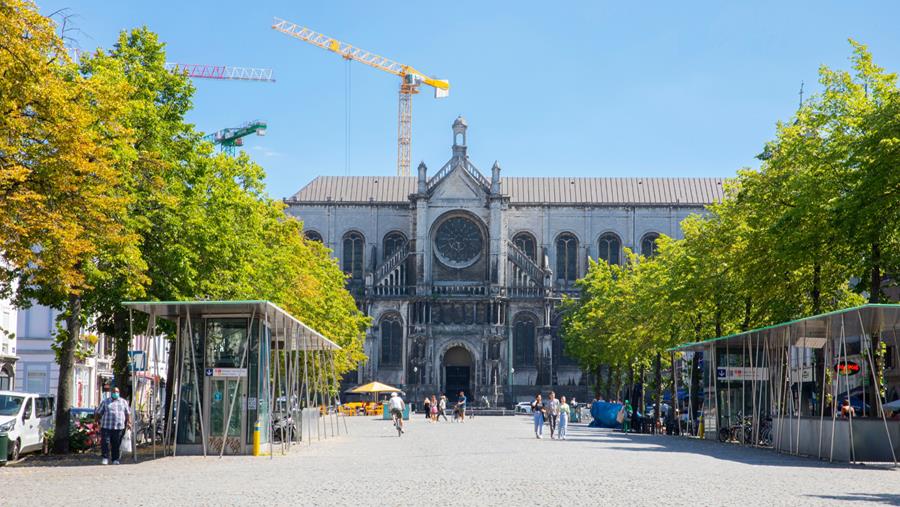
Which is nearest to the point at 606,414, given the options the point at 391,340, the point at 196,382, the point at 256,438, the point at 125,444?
the point at 256,438

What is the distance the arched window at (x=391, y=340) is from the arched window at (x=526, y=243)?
47.4ft

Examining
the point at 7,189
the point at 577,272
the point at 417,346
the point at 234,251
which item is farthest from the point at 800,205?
the point at 577,272

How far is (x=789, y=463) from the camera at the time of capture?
94.5ft

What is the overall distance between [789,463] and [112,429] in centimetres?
1553

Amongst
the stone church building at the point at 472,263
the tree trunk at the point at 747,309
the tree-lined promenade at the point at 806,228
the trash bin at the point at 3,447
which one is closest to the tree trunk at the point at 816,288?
the tree-lined promenade at the point at 806,228

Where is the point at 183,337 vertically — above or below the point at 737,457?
above

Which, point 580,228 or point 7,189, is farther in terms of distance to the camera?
point 580,228

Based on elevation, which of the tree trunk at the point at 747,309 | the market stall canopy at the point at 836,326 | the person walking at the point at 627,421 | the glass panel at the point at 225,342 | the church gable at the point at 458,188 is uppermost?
the church gable at the point at 458,188

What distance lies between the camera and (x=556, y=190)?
11069 cm

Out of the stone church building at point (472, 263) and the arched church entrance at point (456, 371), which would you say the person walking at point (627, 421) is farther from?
the arched church entrance at point (456, 371)

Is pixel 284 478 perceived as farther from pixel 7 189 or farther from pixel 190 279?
pixel 190 279

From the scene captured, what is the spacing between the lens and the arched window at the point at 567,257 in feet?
349

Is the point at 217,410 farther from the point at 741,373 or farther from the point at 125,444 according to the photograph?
the point at 741,373

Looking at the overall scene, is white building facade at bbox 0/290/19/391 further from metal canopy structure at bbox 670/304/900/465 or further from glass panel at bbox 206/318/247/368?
metal canopy structure at bbox 670/304/900/465
